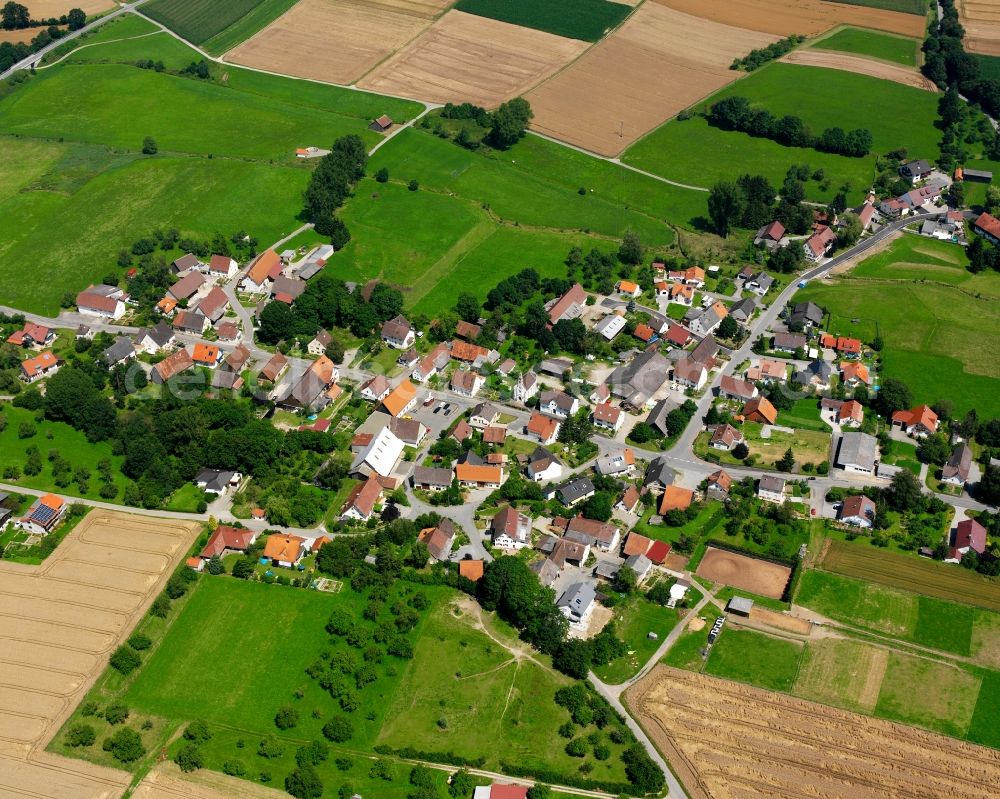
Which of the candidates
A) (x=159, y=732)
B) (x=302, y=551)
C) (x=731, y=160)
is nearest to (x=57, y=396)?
(x=302, y=551)

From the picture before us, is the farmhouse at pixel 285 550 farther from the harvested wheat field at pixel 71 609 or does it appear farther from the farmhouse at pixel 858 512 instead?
the farmhouse at pixel 858 512

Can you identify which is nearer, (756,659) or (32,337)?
(756,659)

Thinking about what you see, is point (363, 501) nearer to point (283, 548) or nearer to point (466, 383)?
point (283, 548)

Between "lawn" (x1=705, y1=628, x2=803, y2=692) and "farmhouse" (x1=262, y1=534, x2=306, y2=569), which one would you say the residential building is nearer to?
"lawn" (x1=705, y1=628, x2=803, y2=692)

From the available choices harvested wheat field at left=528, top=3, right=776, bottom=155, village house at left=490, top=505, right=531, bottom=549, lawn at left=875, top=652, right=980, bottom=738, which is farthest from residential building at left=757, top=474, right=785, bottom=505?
harvested wheat field at left=528, top=3, right=776, bottom=155

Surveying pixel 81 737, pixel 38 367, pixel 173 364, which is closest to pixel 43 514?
pixel 173 364

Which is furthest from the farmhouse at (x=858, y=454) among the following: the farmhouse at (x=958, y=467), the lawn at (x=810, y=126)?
the lawn at (x=810, y=126)

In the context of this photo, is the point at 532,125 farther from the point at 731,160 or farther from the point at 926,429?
the point at 926,429
